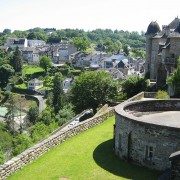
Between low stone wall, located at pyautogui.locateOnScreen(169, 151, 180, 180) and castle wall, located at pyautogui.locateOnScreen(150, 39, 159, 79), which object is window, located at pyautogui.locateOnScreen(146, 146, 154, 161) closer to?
low stone wall, located at pyautogui.locateOnScreen(169, 151, 180, 180)

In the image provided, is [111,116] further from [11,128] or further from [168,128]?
[11,128]

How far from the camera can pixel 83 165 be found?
68.8ft

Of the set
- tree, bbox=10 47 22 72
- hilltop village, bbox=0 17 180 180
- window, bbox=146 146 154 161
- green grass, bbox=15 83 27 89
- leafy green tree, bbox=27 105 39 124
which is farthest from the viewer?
tree, bbox=10 47 22 72

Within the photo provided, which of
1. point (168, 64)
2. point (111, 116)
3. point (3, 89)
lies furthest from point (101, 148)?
point (3, 89)

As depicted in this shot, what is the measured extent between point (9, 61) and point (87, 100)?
103902mm

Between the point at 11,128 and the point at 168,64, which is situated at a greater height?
the point at 168,64

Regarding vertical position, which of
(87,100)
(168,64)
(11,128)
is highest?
(168,64)

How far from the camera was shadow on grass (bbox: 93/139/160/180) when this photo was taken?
19.6 metres

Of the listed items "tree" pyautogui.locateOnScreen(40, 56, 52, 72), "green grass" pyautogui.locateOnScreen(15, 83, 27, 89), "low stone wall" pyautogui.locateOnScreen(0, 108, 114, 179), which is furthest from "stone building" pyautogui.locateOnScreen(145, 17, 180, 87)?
"tree" pyautogui.locateOnScreen(40, 56, 52, 72)

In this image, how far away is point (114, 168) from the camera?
68.0 feet

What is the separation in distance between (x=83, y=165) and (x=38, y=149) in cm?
259

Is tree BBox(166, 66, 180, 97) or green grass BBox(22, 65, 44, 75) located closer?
tree BBox(166, 66, 180, 97)

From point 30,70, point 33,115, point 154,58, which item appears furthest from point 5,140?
point 30,70

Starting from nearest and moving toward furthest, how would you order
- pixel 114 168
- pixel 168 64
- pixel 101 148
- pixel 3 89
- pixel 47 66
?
1. pixel 114 168
2. pixel 101 148
3. pixel 168 64
4. pixel 3 89
5. pixel 47 66
